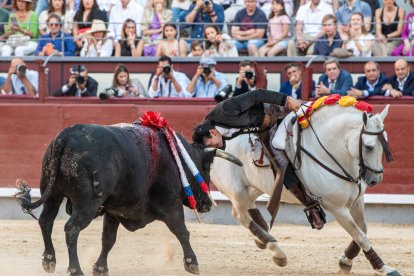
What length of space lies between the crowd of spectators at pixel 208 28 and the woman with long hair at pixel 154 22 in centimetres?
1

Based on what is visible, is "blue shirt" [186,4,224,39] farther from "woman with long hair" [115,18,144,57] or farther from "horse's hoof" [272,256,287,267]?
"horse's hoof" [272,256,287,267]

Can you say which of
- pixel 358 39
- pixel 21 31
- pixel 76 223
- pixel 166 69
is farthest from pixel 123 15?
pixel 76 223

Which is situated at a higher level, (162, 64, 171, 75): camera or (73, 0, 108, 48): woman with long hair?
(73, 0, 108, 48): woman with long hair

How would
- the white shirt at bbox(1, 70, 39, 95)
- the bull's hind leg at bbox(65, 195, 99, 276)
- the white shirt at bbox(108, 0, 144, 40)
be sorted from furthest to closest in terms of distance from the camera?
the white shirt at bbox(108, 0, 144, 40) → the white shirt at bbox(1, 70, 39, 95) → the bull's hind leg at bbox(65, 195, 99, 276)

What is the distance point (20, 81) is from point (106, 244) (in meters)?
6.05

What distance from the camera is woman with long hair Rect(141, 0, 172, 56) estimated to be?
556 inches

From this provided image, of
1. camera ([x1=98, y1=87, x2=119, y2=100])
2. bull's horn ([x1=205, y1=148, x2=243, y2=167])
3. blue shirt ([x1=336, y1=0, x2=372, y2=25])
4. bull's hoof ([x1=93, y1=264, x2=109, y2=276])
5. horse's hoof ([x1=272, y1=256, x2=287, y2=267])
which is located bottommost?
horse's hoof ([x1=272, y1=256, x2=287, y2=267])

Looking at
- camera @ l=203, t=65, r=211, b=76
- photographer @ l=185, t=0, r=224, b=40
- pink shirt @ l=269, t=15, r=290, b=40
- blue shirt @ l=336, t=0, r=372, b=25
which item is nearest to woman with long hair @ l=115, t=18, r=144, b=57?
photographer @ l=185, t=0, r=224, b=40

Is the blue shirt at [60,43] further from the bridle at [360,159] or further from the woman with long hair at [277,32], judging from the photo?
the bridle at [360,159]

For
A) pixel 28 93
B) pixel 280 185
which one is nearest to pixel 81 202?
pixel 280 185

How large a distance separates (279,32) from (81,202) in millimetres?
6902

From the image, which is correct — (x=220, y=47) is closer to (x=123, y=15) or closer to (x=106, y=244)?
(x=123, y=15)

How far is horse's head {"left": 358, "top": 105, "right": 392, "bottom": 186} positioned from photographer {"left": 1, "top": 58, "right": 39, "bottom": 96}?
625 cm

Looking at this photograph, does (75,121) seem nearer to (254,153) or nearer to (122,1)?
(122,1)
